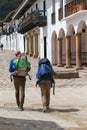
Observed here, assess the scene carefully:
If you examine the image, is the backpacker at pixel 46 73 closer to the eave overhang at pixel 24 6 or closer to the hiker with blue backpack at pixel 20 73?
the hiker with blue backpack at pixel 20 73

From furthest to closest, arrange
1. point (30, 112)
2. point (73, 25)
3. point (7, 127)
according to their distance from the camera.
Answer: point (73, 25) → point (30, 112) → point (7, 127)

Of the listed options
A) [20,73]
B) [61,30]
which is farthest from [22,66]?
[61,30]

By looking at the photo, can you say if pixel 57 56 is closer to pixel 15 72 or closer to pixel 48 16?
pixel 48 16

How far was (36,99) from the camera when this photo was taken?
1423cm

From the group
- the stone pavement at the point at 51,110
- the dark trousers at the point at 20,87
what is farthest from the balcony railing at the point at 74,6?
the dark trousers at the point at 20,87

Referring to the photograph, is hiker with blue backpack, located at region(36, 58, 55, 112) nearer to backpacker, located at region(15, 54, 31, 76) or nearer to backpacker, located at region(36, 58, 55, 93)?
backpacker, located at region(36, 58, 55, 93)

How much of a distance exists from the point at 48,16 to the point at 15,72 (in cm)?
2395

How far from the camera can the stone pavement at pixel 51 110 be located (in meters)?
8.77

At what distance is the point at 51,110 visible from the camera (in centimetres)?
1148

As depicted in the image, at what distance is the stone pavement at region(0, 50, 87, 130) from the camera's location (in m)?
8.77

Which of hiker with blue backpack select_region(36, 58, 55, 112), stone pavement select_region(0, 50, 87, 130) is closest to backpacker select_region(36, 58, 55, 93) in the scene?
hiker with blue backpack select_region(36, 58, 55, 112)

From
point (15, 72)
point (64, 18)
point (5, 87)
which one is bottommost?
point (5, 87)

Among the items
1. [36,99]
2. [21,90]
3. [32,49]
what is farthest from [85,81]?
[32,49]

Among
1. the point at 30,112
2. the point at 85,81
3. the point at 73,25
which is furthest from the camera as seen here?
the point at 73,25
